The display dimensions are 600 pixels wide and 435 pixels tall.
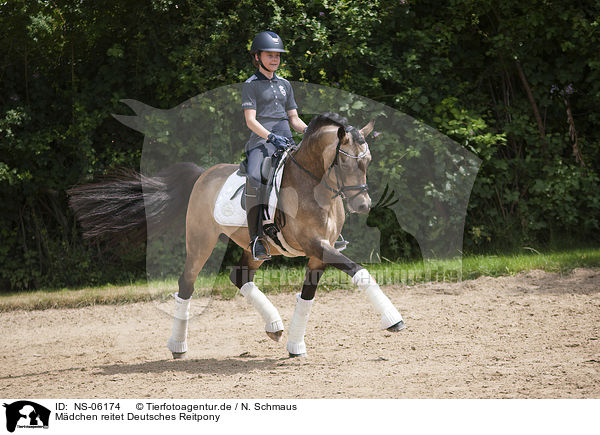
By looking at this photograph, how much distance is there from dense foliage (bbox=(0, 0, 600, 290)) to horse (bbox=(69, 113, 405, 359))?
324 cm

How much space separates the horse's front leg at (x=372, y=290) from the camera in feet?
14.2

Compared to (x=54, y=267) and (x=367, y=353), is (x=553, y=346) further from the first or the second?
(x=54, y=267)

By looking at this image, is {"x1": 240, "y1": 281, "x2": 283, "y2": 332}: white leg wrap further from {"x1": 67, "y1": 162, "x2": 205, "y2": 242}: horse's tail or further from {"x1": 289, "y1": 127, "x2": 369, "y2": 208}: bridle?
{"x1": 289, "y1": 127, "x2": 369, "y2": 208}: bridle

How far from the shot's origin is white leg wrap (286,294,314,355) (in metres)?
5.26

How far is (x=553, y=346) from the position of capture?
5.26m

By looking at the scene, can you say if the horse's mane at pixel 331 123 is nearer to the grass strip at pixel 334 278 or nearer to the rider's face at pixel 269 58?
the rider's face at pixel 269 58

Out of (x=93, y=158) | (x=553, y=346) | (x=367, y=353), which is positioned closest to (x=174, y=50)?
(x=93, y=158)

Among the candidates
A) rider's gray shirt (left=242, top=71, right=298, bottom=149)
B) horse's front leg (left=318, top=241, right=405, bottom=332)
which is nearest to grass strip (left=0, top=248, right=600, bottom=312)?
rider's gray shirt (left=242, top=71, right=298, bottom=149)

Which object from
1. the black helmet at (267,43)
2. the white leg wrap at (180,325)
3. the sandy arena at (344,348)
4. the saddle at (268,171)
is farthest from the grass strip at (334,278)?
the black helmet at (267,43)

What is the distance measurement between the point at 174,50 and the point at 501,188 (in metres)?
5.46

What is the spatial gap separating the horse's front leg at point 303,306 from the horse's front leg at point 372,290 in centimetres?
32

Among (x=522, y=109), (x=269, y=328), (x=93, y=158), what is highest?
(x=522, y=109)

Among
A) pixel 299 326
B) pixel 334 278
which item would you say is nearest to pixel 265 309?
pixel 299 326
